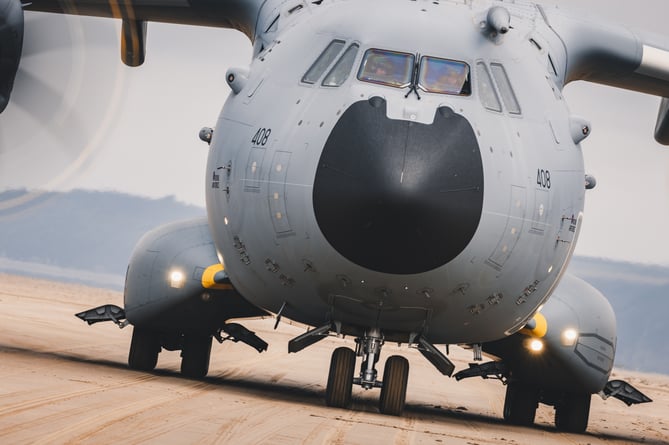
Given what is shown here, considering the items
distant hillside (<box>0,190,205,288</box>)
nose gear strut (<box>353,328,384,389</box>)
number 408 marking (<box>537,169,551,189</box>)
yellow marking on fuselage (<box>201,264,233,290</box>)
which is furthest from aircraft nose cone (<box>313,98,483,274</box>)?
distant hillside (<box>0,190,205,288</box>)

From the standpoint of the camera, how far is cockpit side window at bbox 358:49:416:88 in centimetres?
995

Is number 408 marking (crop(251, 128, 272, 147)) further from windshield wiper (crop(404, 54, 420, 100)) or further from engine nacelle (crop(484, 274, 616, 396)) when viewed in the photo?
engine nacelle (crop(484, 274, 616, 396))

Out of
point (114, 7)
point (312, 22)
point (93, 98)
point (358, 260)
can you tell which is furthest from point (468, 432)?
point (114, 7)

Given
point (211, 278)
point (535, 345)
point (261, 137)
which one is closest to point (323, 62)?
point (261, 137)

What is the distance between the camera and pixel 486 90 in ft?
33.5

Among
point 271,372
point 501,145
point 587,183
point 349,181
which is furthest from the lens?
point 271,372

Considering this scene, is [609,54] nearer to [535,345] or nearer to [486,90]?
[535,345]

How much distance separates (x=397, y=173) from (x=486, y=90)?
1.71 metres

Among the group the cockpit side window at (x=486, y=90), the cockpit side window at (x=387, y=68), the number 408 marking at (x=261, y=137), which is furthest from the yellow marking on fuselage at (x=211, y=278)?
the cockpit side window at (x=486, y=90)

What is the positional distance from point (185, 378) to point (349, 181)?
5.68 meters

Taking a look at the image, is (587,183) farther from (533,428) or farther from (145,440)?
(145,440)

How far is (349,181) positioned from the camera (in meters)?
9.06

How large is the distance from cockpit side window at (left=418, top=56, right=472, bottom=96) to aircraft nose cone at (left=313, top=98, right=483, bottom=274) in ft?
1.54

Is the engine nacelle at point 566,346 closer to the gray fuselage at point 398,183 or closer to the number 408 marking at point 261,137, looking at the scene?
the gray fuselage at point 398,183
